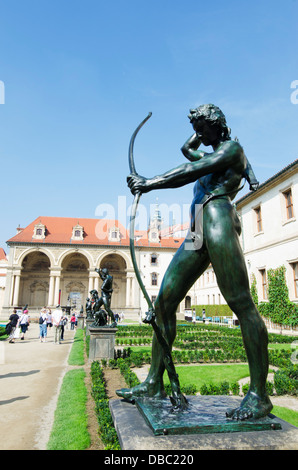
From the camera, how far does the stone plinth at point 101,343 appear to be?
950 cm

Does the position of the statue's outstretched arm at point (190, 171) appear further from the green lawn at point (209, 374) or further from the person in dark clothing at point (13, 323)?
the person in dark clothing at point (13, 323)

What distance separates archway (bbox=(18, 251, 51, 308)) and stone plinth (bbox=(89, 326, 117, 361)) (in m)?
41.4

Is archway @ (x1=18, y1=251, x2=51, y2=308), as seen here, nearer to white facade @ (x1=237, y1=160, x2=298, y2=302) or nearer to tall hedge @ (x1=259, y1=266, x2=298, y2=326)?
white facade @ (x1=237, y1=160, x2=298, y2=302)

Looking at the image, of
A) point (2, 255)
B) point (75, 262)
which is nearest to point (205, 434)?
point (75, 262)

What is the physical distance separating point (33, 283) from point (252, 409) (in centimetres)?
5118

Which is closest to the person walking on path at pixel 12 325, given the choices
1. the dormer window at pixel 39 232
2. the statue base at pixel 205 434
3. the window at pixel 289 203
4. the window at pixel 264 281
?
the statue base at pixel 205 434

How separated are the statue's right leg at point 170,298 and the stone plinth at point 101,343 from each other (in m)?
7.09

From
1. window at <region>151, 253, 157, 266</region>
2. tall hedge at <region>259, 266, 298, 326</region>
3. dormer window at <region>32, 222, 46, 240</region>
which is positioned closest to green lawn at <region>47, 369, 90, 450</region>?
tall hedge at <region>259, 266, 298, 326</region>

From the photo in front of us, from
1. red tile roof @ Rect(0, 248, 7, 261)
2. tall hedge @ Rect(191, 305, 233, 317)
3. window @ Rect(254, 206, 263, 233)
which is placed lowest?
tall hedge @ Rect(191, 305, 233, 317)

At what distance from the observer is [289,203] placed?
18469 mm

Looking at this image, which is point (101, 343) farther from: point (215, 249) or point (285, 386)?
point (215, 249)

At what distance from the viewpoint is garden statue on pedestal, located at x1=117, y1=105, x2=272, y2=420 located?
236 cm

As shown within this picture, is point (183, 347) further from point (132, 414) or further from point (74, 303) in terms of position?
point (74, 303)

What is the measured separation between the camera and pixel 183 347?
13.0m
